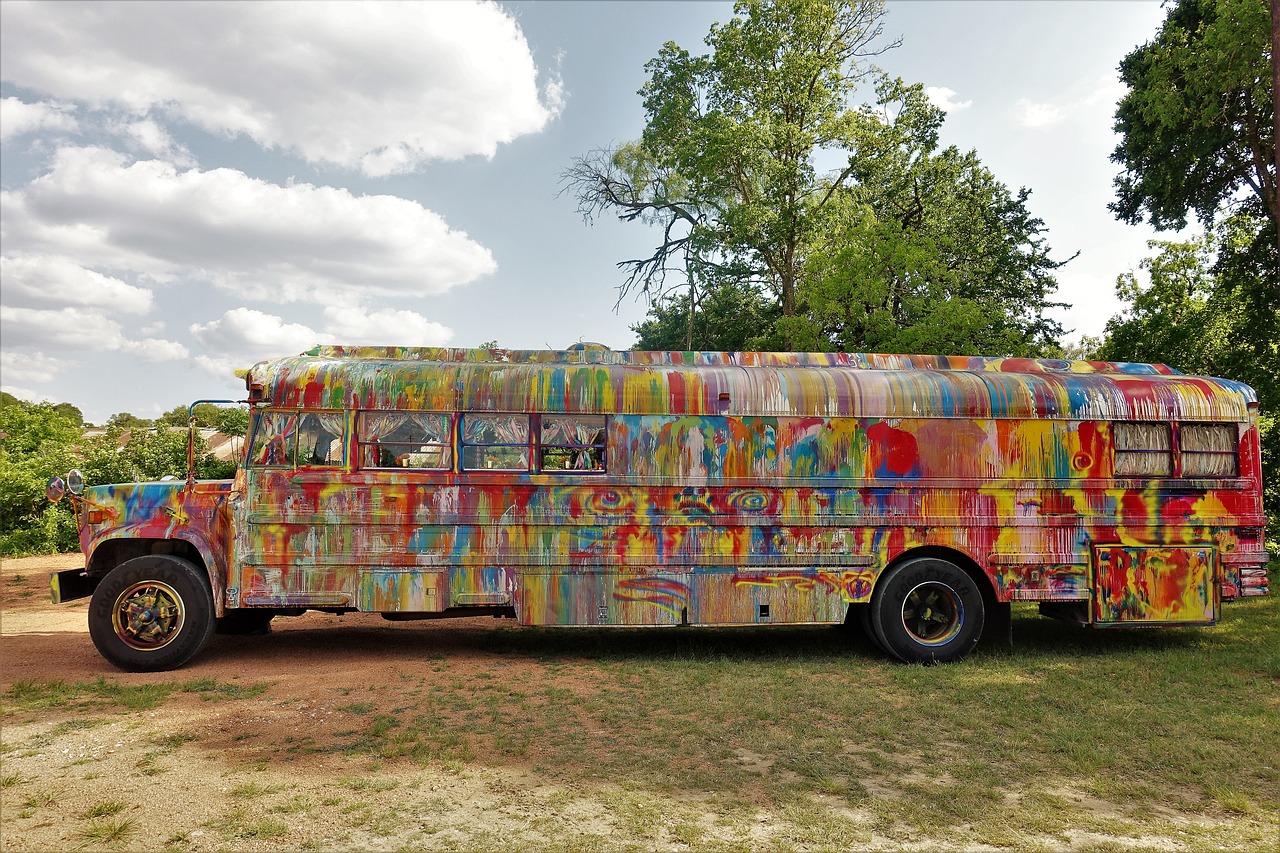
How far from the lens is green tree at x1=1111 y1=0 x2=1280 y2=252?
1273cm

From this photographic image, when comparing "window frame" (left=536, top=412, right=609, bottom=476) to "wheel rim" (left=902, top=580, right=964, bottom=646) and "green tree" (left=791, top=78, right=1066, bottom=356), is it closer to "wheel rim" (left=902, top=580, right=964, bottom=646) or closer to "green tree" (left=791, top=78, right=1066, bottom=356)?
"wheel rim" (left=902, top=580, right=964, bottom=646)

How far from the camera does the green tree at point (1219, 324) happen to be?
57.3 ft

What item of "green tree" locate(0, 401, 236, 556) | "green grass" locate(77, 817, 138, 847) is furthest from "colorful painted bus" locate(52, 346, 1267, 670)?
"green tree" locate(0, 401, 236, 556)

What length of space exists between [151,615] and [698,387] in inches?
214

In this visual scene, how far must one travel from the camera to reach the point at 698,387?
788 centimetres

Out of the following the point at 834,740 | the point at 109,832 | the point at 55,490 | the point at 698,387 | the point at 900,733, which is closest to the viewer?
the point at 109,832

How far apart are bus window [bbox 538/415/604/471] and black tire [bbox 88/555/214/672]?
3.34 meters

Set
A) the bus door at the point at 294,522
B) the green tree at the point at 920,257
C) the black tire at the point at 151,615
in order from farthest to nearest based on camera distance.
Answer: the green tree at the point at 920,257 → the bus door at the point at 294,522 → the black tire at the point at 151,615

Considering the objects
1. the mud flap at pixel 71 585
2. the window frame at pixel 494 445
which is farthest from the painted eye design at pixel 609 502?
the mud flap at pixel 71 585

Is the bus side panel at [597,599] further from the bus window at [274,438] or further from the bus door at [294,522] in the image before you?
the bus window at [274,438]

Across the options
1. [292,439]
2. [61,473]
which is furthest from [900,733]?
[61,473]

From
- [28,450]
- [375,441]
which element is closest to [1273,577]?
[375,441]

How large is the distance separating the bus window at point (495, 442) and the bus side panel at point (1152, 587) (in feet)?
18.6

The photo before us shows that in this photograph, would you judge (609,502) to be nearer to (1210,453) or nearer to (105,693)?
(105,693)
